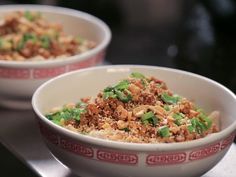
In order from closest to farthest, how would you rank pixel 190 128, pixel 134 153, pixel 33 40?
pixel 134 153 < pixel 190 128 < pixel 33 40

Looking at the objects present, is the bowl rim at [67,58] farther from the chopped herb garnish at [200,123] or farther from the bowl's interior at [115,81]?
the chopped herb garnish at [200,123]

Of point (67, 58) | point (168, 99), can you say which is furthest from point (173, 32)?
point (168, 99)

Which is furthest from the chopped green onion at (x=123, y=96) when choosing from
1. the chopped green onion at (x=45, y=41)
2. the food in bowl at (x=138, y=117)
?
the chopped green onion at (x=45, y=41)

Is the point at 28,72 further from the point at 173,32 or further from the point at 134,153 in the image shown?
the point at 173,32

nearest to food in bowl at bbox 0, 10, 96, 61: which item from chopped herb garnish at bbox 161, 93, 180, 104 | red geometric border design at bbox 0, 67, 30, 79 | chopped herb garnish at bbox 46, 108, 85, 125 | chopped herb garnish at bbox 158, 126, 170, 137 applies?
red geometric border design at bbox 0, 67, 30, 79

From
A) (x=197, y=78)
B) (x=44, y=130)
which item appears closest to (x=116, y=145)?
(x=44, y=130)

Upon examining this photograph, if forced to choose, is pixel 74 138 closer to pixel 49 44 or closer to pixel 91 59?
pixel 91 59

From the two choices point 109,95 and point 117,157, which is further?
point 109,95
